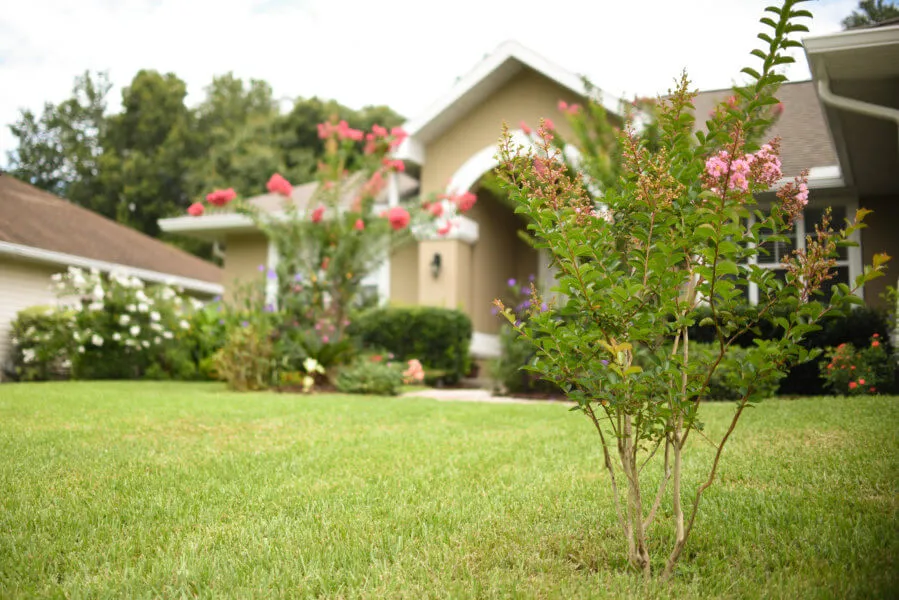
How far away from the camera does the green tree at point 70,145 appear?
20766 millimetres

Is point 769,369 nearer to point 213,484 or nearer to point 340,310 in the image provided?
point 213,484

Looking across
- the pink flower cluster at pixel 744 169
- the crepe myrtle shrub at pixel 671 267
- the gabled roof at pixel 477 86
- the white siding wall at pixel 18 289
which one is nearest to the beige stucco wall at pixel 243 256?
the white siding wall at pixel 18 289

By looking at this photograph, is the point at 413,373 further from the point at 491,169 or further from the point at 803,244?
the point at 803,244

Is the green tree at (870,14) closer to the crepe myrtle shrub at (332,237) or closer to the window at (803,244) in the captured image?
the window at (803,244)

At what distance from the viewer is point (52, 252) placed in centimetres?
1290

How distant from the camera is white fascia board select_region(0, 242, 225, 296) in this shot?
12242mm

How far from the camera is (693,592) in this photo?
2367 millimetres

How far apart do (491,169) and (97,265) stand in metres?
8.24

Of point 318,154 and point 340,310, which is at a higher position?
point 318,154

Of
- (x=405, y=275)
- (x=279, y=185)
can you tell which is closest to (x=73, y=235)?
(x=279, y=185)

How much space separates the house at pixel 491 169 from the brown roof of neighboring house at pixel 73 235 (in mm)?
1406

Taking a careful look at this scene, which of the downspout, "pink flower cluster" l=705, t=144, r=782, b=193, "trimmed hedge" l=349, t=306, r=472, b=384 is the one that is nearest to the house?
"trimmed hedge" l=349, t=306, r=472, b=384

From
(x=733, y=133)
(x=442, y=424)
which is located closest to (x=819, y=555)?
(x=733, y=133)

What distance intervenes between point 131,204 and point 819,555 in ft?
104
